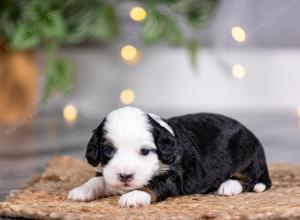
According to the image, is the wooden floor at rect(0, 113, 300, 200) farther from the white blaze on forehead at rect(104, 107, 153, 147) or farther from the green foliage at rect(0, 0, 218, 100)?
the white blaze on forehead at rect(104, 107, 153, 147)

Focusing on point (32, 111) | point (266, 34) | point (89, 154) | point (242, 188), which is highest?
point (266, 34)

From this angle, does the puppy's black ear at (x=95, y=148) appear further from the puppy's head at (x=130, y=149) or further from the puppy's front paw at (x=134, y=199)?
the puppy's front paw at (x=134, y=199)

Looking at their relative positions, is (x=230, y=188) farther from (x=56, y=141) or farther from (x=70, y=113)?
(x=70, y=113)

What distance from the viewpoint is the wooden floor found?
2857mm

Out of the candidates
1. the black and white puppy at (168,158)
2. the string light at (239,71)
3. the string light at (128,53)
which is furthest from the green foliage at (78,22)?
the black and white puppy at (168,158)

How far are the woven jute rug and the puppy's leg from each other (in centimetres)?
3

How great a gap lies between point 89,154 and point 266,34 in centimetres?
334

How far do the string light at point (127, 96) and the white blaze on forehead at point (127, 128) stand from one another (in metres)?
3.37

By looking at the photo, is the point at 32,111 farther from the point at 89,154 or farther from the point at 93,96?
the point at 89,154

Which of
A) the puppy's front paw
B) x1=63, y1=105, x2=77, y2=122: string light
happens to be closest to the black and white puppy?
the puppy's front paw

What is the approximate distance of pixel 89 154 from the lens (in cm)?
201

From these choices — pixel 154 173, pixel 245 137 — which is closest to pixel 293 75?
pixel 245 137

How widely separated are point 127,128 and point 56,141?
1.96 meters

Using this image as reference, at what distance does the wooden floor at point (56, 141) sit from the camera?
2.86 m
